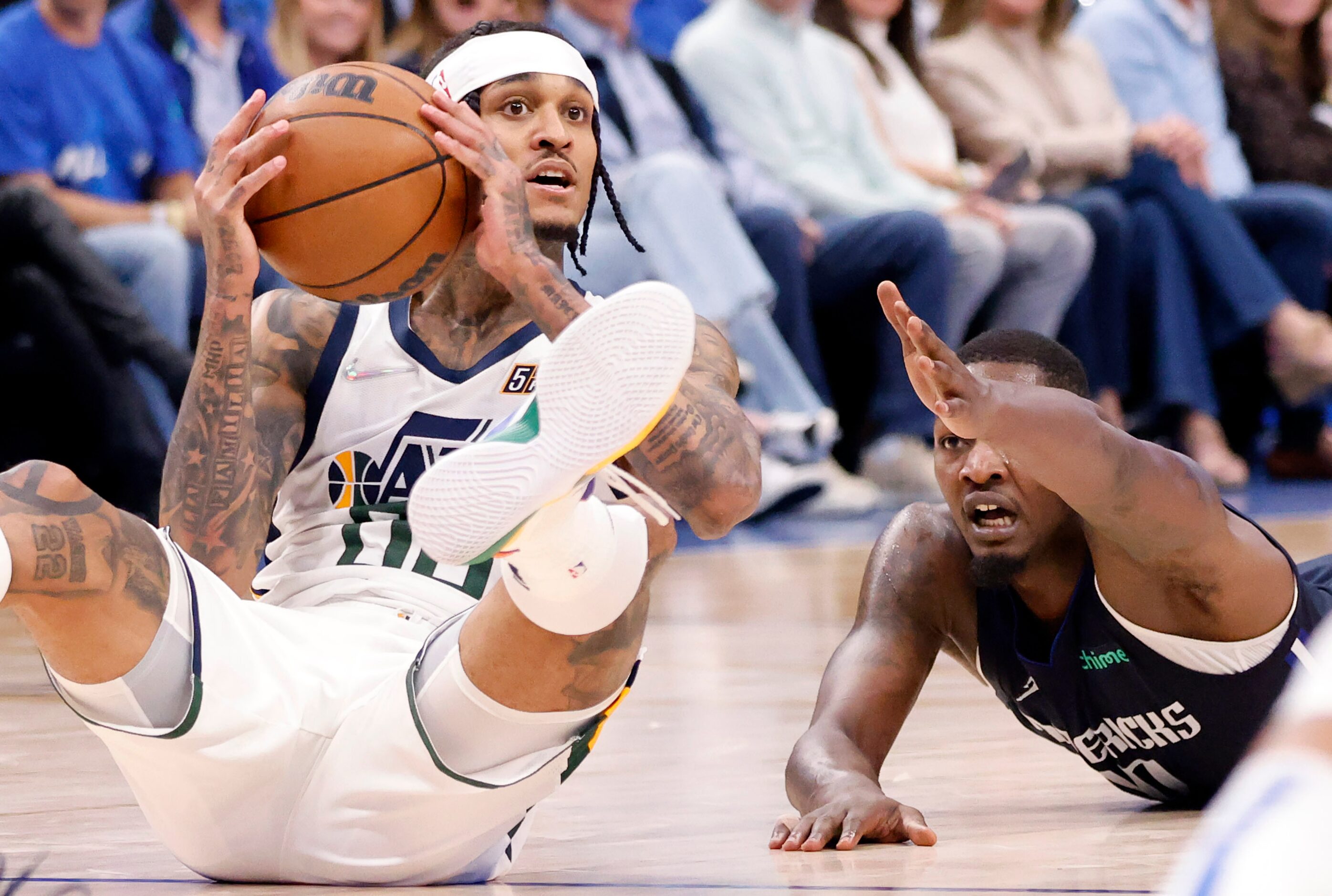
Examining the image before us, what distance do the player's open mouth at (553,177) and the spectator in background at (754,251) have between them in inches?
156

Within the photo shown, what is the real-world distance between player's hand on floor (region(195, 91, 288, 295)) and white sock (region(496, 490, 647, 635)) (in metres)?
0.66

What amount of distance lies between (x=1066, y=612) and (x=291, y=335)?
1242 millimetres

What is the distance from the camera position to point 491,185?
7.84 feet

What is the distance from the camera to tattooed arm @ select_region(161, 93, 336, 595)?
2420 mm

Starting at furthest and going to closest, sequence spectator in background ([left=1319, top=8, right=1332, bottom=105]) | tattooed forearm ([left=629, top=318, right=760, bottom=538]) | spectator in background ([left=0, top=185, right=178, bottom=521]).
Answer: spectator in background ([left=1319, top=8, right=1332, bottom=105]) < spectator in background ([left=0, top=185, right=178, bottom=521]) < tattooed forearm ([left=629, top=318, right=760, bottom=538])

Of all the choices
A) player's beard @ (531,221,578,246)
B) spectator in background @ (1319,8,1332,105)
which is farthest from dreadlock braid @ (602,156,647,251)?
spectator in background @ (1319,8,1332,105)

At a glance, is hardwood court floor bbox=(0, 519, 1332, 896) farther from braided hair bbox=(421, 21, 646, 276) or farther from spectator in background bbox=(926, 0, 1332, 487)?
spectator in background bbox=(926, 0, 1332, 487)

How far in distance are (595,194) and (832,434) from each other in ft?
16.3

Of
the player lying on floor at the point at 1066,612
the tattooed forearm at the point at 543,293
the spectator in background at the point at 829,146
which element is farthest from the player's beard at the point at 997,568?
the spectator in background at the point at 829,146

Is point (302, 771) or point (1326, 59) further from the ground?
point (302, 771)

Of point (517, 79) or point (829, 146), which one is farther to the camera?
point (829, 146)

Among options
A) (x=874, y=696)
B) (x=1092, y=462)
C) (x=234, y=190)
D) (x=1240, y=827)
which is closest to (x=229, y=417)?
(x=234, y=190)

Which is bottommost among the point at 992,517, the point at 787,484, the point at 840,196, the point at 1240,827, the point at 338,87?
the point at 787,484

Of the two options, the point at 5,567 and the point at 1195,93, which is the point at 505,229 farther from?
the point at 1195,93
